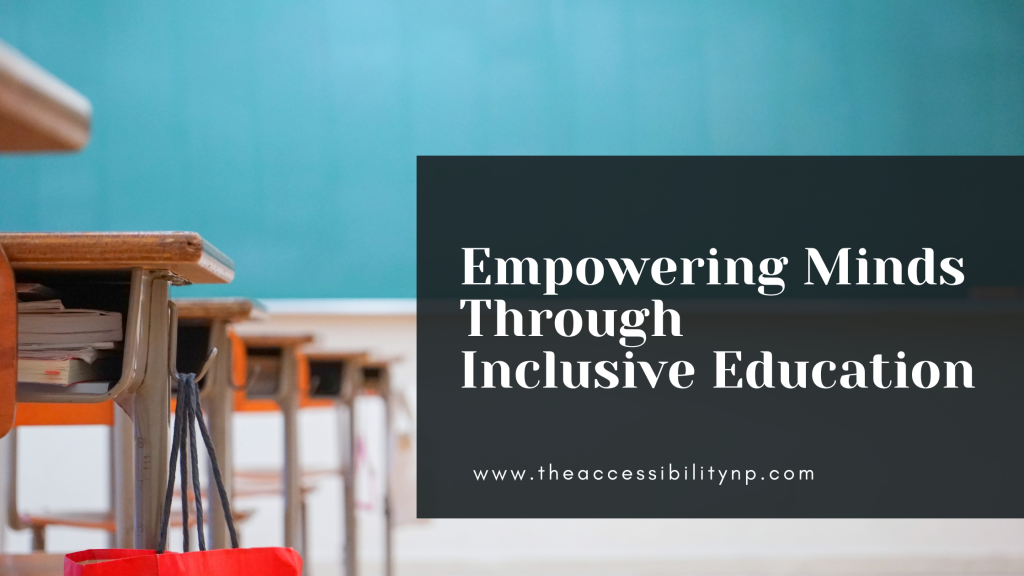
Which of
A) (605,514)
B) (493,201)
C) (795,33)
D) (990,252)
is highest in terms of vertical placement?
(795,33)

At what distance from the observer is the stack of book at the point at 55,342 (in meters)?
0.86

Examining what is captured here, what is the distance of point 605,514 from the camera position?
11.0 ft

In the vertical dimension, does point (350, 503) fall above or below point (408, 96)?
below

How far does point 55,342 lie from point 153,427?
0.41 feet

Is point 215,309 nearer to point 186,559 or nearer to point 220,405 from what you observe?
point 220,405

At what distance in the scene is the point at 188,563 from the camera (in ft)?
2.66

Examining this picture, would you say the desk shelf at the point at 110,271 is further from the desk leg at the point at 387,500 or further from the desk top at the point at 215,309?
the desk leg at the point at 387,500

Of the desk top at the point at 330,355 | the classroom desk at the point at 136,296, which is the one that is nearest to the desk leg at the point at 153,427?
the classroom desk at the point at 136,296

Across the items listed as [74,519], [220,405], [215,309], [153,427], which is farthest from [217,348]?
[74,519]

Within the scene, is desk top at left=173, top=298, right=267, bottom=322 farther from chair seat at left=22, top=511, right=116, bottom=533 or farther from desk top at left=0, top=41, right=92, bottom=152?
desk top at left=0, top=41, right=92, bottom=152

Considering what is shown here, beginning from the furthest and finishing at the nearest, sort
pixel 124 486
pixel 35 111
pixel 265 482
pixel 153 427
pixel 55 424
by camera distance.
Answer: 1. pixel 265 482
2. pixel 55 424
3. pixel 124 486
4. pixel 153 427
5. pixel 35 111

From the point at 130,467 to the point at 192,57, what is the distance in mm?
2592

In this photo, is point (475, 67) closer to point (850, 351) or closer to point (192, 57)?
point (192, 57)

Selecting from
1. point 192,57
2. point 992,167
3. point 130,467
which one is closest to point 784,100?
point 992,167
